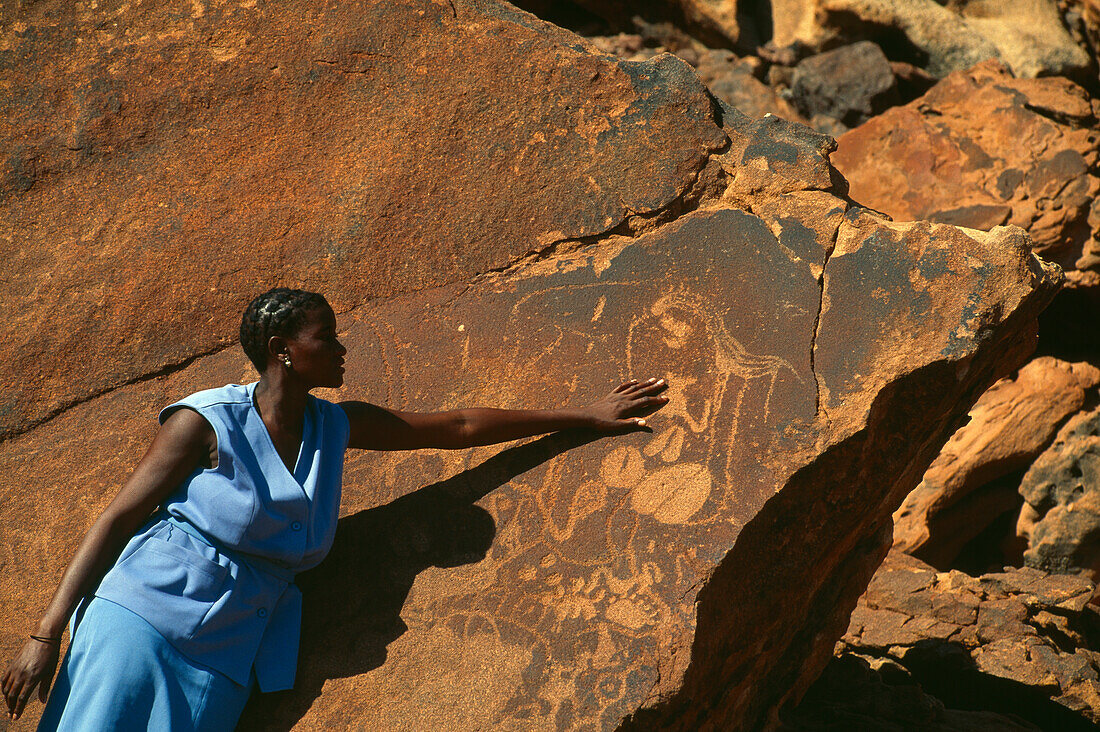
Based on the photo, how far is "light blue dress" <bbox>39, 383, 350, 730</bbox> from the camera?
1868 mm

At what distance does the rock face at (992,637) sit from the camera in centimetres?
366

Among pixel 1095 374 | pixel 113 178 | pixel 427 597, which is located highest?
pixel 113 178

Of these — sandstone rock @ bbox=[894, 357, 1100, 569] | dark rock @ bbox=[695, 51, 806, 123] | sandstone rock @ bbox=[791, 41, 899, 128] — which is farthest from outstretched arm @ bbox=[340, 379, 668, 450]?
sandstone rock @ bbox=[791, 41, 899, 128]

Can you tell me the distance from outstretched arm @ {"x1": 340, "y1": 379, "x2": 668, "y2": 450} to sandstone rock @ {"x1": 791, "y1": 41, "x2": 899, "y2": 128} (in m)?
4.52

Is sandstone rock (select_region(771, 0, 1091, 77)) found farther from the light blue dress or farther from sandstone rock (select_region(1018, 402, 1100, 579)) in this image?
the light blue dress

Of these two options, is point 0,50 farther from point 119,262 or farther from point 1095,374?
point 1095,374

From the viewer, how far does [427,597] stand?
2.19 m

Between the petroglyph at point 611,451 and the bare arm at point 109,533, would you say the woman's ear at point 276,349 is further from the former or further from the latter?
the petroglyph at point 611,451

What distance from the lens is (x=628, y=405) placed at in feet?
7.82

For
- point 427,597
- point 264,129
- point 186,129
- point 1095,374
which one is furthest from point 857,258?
point 1095,374

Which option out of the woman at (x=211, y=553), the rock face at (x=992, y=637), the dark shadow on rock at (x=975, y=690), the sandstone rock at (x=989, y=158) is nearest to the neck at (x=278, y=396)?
the woman at (x=211, y=553)

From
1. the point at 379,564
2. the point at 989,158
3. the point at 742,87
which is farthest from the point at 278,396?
the point at 742,87

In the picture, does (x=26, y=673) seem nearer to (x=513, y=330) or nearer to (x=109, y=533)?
(x=109, y=533)

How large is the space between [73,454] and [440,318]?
3.26 feet
